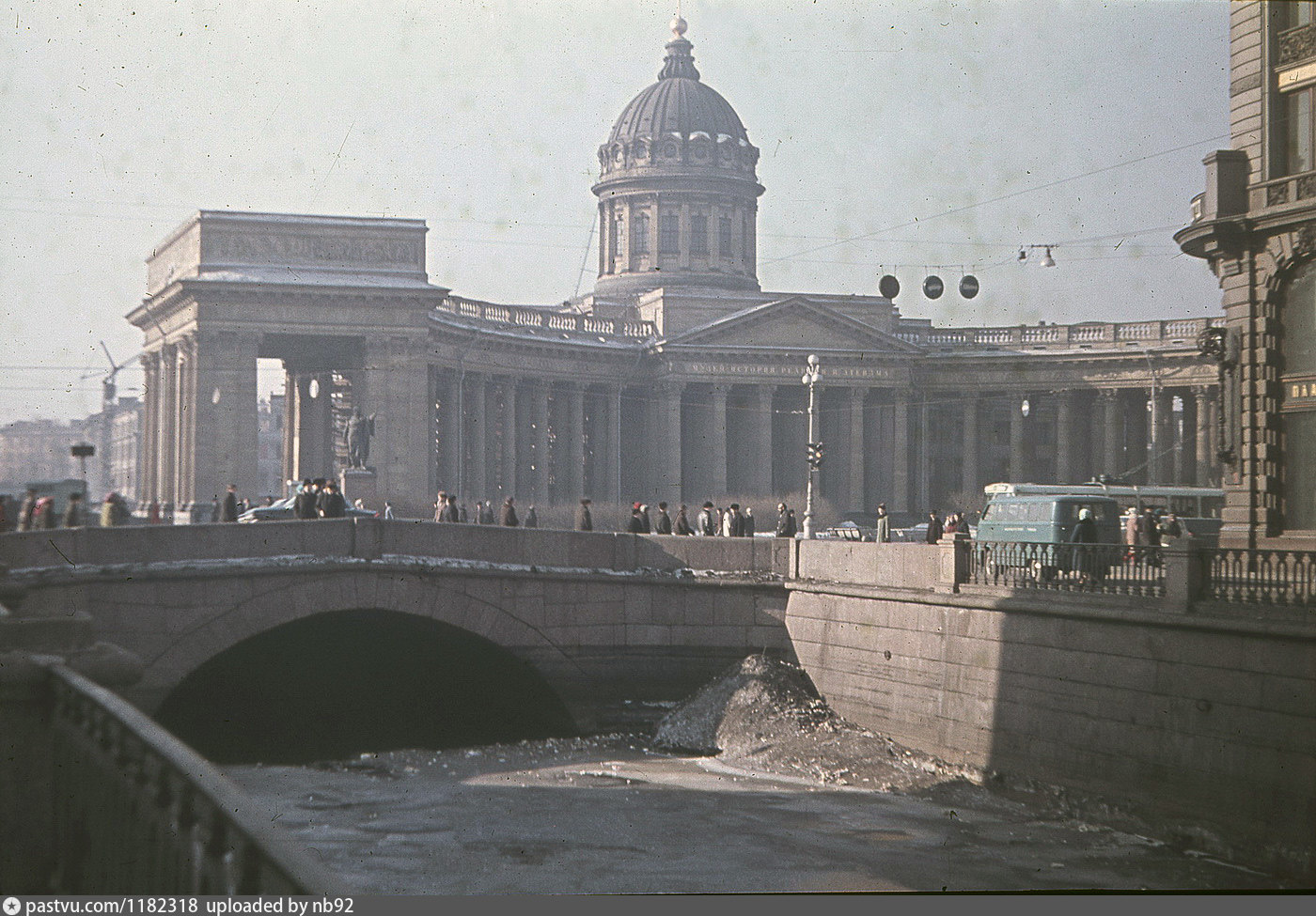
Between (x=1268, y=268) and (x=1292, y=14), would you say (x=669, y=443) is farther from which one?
(x=1292, y=14)

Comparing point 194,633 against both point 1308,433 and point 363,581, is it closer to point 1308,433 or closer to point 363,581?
point 363,581

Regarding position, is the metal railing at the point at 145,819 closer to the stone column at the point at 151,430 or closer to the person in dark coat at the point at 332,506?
the person in dark coat at the point at 332,506

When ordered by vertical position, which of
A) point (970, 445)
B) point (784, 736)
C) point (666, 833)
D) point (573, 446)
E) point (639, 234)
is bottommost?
point (666, 833)

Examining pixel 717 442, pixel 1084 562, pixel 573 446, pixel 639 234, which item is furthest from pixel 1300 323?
pixel 639 234

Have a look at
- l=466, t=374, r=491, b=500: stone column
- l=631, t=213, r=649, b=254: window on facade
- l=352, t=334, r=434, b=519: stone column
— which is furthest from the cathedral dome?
Result: l=352, t=334, r=434, b=519: stone column

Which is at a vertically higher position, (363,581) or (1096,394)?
(1096,394)

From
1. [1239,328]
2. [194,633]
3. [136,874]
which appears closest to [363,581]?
[194,633]
